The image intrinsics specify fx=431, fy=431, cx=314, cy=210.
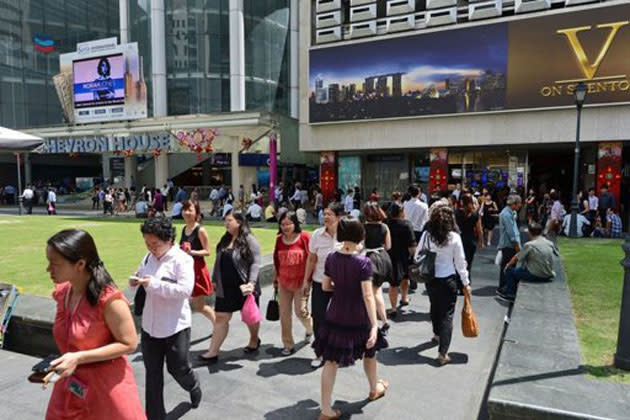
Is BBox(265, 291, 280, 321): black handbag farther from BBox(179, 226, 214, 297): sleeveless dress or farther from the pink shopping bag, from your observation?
BBox(179, 226, 214, 297): sleeveless dress

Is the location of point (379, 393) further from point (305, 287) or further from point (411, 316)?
point (411, 316)

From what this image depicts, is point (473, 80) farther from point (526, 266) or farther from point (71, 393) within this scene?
point (71, 393)

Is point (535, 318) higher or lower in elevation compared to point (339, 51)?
lower

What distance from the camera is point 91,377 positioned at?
227cm

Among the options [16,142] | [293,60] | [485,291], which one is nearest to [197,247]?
[16,142]

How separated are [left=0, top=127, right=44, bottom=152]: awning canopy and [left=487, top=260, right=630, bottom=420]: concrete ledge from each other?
590 cm

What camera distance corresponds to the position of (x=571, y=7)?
1855cm

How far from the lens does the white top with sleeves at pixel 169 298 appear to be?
332cm

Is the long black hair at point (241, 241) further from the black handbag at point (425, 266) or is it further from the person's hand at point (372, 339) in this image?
the black handbag at point (425, 266)

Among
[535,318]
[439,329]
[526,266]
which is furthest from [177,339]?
[526,266]

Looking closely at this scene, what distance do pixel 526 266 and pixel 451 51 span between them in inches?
665

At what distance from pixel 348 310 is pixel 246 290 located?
55.6 inches

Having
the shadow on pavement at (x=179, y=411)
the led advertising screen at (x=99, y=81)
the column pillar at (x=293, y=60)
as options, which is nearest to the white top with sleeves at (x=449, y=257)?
the shadow on pavement at (x=179, y=411)

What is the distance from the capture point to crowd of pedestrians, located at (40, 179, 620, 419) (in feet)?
7.42
